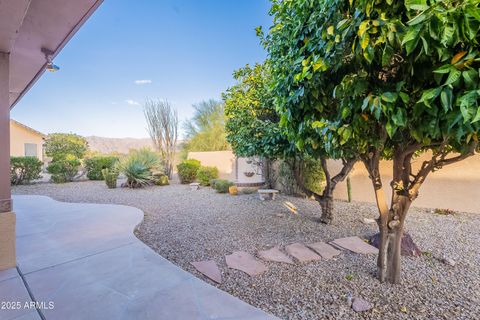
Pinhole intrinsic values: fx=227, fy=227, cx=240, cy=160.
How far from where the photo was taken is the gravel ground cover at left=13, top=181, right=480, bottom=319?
2.16 m

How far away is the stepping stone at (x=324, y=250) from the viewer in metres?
3.18

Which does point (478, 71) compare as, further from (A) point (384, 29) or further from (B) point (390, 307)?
(B) point (390, 307)

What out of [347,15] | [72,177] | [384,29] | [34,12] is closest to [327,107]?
[347,15]

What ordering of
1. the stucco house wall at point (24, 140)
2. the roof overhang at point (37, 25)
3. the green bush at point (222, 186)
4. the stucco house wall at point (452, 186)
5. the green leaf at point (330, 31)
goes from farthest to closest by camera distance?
1. the stucco house wall at point (24, 140)
2. the green bush at point (222, 186)
3. the stucco house wall at point (452, 186)
4. the roof overhang at point (37, 25)
5. the green leaf at point (330, 31)

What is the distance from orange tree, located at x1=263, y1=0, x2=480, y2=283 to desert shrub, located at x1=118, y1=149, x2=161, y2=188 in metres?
8.35

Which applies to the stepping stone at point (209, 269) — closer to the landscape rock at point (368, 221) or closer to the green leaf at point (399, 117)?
the green leaf at point (399, 117)

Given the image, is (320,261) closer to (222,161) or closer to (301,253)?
(301,253)

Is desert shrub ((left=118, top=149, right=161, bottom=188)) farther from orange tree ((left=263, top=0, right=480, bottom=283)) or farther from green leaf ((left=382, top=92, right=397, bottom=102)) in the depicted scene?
green leaf ((left=382, top=92, right=397, bottom=102))

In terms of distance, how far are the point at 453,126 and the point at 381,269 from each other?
1.88 meters

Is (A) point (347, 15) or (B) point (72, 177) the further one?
(B) point (72, 177)

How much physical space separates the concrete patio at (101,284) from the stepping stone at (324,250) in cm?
160

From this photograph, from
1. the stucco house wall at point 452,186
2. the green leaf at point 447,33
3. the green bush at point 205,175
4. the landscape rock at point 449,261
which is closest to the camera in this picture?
the green leaf at point 447,33

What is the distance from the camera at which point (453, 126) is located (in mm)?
1381

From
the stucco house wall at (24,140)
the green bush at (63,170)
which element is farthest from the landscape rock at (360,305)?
the stucco house wall at (24,140)
